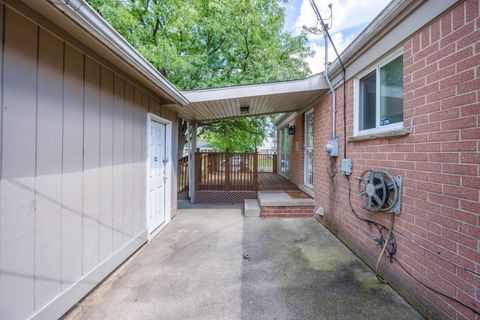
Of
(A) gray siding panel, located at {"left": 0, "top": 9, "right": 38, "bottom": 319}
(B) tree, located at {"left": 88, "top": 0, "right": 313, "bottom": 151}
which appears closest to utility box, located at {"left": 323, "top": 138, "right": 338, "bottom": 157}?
(A) gray siding panel, located at {"left": 0, "top": 9, "right": 38, "bottom": 319}

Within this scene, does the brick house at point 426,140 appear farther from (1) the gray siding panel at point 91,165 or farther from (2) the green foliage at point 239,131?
(2) the green foliage at point 239,131

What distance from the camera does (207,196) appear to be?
6.17 m

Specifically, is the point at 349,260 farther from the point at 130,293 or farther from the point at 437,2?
the point at 437,2

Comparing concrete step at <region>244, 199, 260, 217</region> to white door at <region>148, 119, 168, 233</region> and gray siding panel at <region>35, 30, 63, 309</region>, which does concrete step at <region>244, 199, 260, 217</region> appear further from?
gray siding panel at <region>35, 30, 63, 309</region>

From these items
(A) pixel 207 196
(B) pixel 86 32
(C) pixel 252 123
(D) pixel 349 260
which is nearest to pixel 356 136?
(D) pixel 349 260

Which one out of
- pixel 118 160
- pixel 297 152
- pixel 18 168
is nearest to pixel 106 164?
pixel 118 160

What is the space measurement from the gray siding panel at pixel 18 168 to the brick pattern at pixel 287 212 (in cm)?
391

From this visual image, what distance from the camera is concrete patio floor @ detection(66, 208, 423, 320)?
2.00 m

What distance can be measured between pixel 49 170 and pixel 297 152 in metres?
6.16

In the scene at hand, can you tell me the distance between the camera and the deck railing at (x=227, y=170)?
6117mm

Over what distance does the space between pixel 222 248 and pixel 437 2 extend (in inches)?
147

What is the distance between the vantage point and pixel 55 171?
1.90 metres

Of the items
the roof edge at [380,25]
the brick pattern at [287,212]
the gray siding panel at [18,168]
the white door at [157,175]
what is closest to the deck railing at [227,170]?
the brick pattern at [287,212]

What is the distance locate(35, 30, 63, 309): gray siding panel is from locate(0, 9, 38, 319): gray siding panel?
5cm
